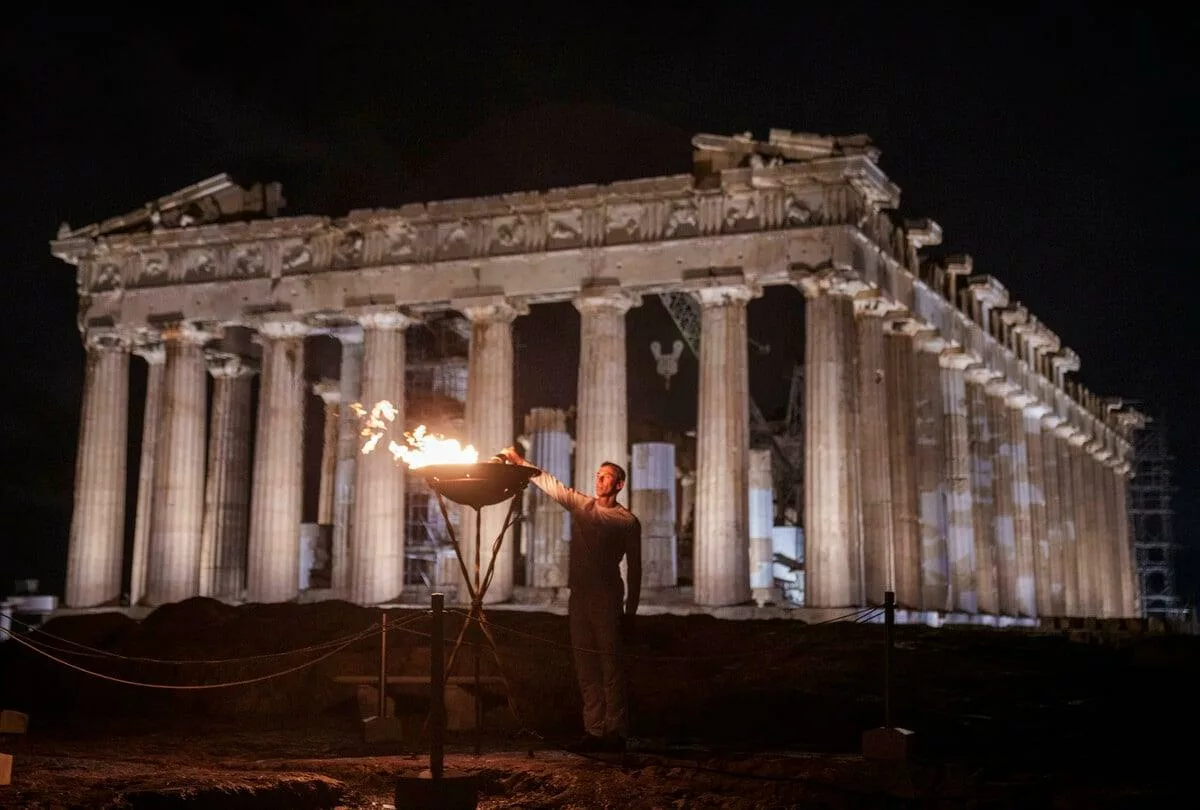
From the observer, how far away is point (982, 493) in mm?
40125

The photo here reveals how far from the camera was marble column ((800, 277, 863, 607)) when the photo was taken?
101 ft

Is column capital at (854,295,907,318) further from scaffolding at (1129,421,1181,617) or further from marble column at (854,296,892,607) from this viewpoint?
scaffolding at (1129,421,1181,617)

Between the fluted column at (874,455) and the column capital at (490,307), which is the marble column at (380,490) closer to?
the column capital at (490,307)

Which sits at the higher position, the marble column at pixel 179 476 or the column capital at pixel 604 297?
the column capital at pixel 604 297

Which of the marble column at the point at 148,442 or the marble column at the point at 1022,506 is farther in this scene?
the marble column at the point at 1022,506

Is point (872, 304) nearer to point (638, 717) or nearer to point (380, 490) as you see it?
point (380, 490)

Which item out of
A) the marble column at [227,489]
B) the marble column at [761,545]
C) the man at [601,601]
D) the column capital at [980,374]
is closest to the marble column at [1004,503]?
the column capital at [980,374]

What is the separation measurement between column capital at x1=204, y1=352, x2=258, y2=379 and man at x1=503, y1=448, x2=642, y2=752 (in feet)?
93.5

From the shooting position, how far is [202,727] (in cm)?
1961

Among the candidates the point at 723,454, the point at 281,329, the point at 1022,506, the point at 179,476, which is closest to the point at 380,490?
the point at 281,329

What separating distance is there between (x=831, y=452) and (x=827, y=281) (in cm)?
394

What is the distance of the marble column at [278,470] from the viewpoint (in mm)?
36406

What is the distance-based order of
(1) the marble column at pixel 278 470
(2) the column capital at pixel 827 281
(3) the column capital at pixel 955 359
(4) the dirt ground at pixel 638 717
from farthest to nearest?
1. (3) the column capital at pixel 955 359
2. (1) the marble column at pixel 278 470
3. (2) the column capital at pixel 827 281
4. (4) the dirt ground at pixel 638 717

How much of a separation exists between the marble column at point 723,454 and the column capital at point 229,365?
15.4 meters
